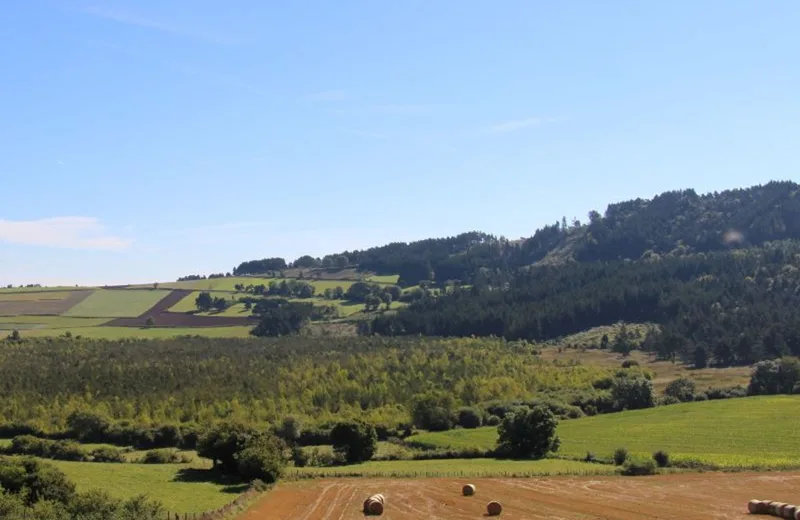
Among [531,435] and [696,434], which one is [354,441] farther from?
[696,434]

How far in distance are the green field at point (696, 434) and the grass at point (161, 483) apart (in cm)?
3102

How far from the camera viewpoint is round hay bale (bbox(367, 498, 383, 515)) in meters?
58.8

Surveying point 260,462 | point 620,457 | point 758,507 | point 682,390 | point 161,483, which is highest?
point 260,462

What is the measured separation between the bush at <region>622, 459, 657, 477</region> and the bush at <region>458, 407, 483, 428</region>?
37.5 m

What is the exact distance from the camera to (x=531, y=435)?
8638cm

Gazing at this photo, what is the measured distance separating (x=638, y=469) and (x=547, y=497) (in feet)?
49.8

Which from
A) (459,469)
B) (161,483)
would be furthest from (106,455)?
(459,469)

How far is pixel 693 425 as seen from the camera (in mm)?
98125

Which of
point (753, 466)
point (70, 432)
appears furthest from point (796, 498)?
point (70, 432)

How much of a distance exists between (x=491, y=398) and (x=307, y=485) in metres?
56.9

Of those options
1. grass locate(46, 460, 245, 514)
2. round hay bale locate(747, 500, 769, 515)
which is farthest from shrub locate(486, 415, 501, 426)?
round hay bale locate(747, 500, 769, 515)

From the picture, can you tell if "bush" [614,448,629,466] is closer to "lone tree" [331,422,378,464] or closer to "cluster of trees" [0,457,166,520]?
"lone tree" [331,422,378,464]

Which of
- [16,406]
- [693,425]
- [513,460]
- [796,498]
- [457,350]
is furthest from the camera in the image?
[457,350]

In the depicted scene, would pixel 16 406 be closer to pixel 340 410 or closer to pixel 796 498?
pixel 340 410
